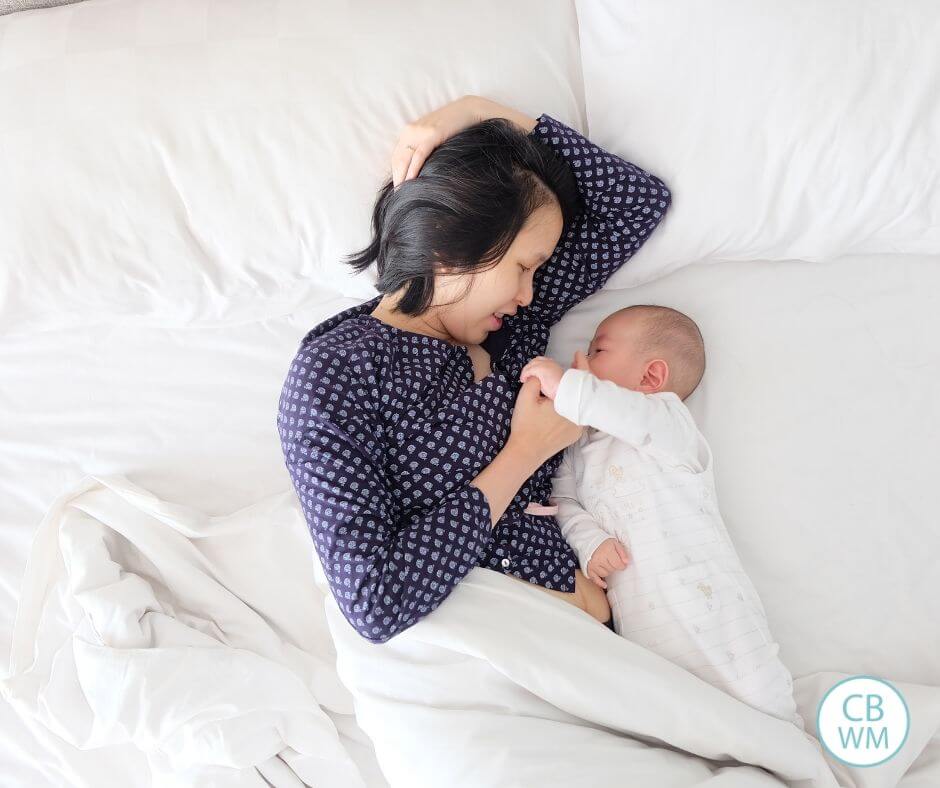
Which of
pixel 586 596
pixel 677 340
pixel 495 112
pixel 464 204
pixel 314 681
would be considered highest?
pixel 495 112

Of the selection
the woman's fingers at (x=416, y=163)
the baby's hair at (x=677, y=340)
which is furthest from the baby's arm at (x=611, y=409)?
the woman's fingers at (x=416, y=163)

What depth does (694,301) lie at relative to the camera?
5.06 ft

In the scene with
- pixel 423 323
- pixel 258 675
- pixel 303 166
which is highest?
pixel 303 166

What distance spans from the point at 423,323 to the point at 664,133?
1.74ft

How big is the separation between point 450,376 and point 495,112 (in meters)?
0.45

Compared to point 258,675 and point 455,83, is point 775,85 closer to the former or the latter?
point 455,83

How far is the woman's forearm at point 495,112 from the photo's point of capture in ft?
4.50

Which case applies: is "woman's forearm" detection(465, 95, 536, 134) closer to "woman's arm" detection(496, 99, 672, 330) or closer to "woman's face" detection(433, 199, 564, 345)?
"woman's arm" detection(496, 99, 672, 330)

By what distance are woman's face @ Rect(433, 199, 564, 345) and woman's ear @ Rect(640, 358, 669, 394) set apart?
0.25 metres

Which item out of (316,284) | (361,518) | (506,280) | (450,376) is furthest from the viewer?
(316,284)

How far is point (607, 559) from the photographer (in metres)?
1.32

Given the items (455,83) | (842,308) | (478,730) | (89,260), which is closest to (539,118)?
(455,83)

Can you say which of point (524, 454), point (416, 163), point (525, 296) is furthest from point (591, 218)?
point (524, 454)

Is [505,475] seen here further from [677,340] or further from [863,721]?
[863,721]
